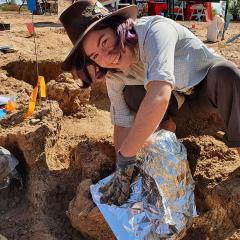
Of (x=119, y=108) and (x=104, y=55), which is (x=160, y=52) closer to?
(x=104, y=55)

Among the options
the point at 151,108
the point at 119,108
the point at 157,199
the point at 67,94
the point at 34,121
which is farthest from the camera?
the point at 67,94

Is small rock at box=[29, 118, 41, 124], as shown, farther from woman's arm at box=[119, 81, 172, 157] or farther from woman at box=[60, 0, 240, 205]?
woman's arm at box=[119, 81, 172, 157]

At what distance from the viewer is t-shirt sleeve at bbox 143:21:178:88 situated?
1.55 meters

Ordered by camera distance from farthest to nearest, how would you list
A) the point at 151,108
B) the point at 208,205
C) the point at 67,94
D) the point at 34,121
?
the point at 67,94 → the point at 34,121 → the point at 208,205 → the point at 151,108

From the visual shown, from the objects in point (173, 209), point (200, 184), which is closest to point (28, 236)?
point (173, 209)

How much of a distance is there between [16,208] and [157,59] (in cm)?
123

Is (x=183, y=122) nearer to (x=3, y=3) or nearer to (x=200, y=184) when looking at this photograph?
(x=200, y=184)

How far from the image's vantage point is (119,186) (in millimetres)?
1856

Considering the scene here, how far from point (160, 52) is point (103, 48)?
0.25 meters

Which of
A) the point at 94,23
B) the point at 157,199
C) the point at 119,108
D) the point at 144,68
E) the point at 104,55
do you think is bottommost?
the point at 157,199

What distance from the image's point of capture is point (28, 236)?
2021 mm

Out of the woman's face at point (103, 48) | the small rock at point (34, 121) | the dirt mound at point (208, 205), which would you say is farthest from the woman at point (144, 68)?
the small rock at point (34, 121)

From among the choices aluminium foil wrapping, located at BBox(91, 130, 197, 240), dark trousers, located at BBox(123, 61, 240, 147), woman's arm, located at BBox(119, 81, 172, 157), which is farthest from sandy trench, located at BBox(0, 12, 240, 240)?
woman's arm, located at BBox(119, 81, 172, 157)

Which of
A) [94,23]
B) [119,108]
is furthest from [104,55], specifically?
[119,108]
